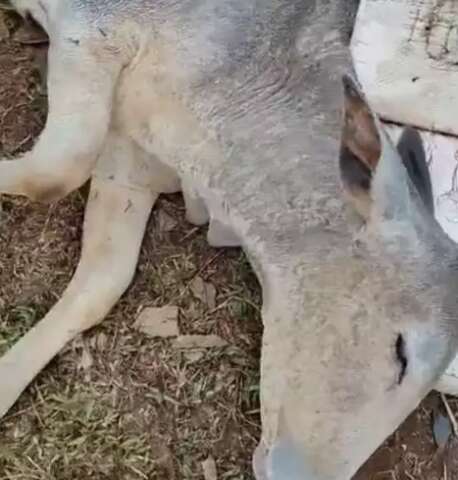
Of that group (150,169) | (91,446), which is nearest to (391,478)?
(91,446)

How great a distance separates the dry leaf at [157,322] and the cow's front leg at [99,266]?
0.10m

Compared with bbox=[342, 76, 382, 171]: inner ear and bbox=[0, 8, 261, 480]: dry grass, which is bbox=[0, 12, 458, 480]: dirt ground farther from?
bbox=[342, 76, 382, 171]: inner ear

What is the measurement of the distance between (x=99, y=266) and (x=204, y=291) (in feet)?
1.02

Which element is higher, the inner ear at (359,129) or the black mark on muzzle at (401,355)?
the inner ear at (359,129)

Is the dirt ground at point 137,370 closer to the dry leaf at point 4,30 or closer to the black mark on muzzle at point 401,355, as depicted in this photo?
the dry leaf at point 4,30

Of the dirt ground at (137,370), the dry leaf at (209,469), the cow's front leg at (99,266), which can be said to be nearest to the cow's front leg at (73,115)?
the cow's front leg at (99,266)

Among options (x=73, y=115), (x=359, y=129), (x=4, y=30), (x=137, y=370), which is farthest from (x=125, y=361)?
(x=359, y=129)

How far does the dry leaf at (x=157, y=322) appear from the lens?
3412 mm

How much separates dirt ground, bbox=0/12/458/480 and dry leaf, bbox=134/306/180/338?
20 mm

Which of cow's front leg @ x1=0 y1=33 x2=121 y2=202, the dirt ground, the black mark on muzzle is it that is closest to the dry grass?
the dirt ground

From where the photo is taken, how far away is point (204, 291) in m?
3.49

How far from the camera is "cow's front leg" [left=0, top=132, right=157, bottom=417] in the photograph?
127 inches

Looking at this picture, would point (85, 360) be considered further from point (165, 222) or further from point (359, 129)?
point (359, 129)

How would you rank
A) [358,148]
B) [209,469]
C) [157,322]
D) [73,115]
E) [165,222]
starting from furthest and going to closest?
[165,222] → [157,322] → [209,469] → [73,115] → [358,148]
